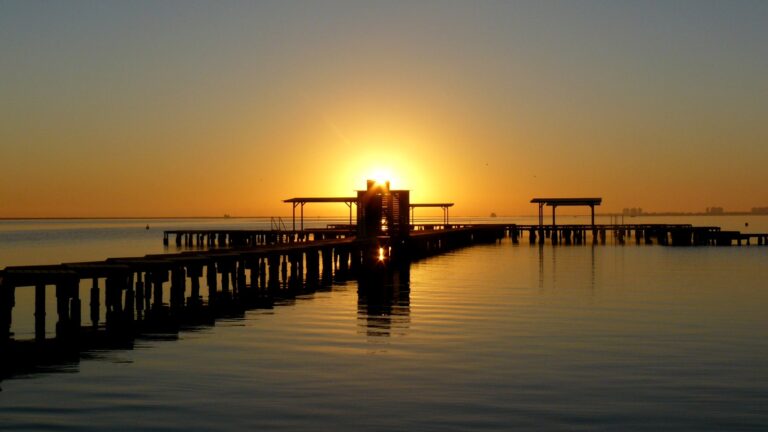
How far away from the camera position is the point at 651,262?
49.9 meters

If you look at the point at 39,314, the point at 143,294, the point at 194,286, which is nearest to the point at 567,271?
the point at 194,286

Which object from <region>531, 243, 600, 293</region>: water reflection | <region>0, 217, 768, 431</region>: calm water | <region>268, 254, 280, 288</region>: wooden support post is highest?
<region>268, 254, 280, 288</region>: wooden support post

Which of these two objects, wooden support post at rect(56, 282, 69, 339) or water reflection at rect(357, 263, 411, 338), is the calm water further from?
wooden support post at rect(56, 282, 69, 339)

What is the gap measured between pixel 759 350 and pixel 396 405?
29.5 feet

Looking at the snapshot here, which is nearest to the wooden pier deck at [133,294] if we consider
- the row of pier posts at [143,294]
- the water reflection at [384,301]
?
the row of pier posts at [143,294]

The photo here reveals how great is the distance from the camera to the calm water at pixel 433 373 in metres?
11.7

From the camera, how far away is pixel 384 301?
1106 inches

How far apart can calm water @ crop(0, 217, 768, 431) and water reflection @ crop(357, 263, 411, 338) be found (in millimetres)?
113

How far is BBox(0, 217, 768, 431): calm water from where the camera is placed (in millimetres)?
11680

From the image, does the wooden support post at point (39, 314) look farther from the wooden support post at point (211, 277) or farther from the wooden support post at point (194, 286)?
the wooden support post at point (211, 277)

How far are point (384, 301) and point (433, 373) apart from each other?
1332 centimetres

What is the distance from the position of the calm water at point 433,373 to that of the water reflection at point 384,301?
0.11 meters

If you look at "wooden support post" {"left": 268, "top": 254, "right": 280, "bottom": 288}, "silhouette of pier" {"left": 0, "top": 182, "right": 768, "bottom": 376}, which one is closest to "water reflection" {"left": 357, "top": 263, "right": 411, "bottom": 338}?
"silhouette of pier" {"left": 0, "top": 182, "right": 768, "bottom": 376}

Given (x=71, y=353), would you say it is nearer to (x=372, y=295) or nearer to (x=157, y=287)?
(x=157, y=287)
